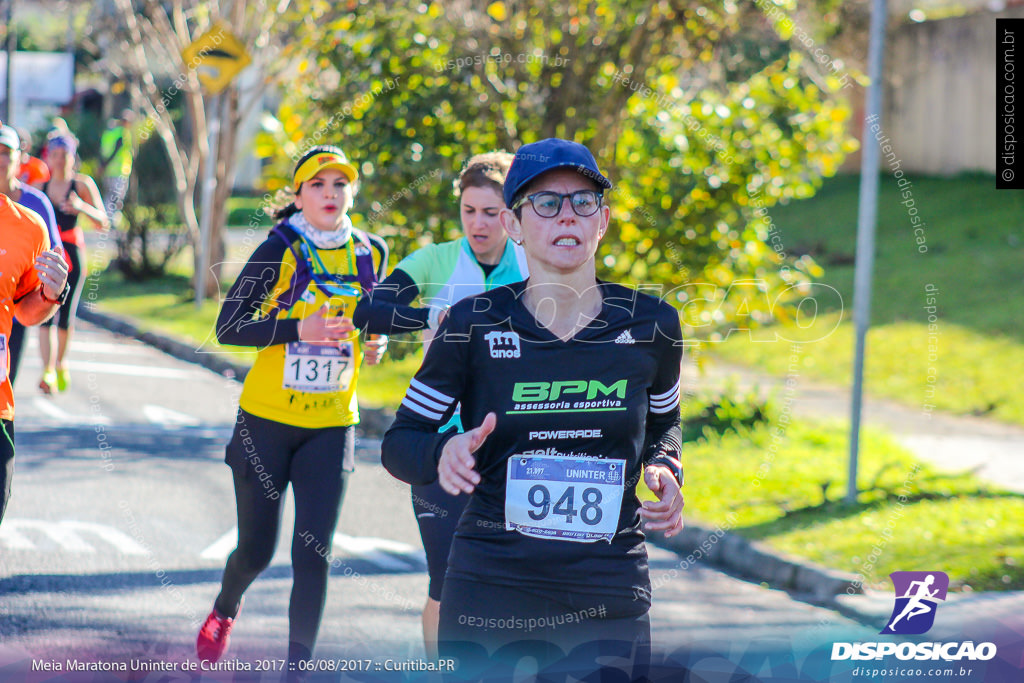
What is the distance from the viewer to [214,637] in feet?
16.1

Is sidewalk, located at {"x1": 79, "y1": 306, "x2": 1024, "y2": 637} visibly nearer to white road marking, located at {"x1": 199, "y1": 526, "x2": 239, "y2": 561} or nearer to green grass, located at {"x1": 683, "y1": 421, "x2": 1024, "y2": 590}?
green grass, located at {"x1": 683, "y1": 421, "x2": 1024, "y2": 590}

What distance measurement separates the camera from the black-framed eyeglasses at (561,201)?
128 inches

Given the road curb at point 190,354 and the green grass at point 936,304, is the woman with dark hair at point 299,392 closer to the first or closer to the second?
the road curb at point 190,354

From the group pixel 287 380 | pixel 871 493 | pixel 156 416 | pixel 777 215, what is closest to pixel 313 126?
pixel 156 416

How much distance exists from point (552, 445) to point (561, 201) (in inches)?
24.3

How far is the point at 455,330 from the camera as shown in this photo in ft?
10.6

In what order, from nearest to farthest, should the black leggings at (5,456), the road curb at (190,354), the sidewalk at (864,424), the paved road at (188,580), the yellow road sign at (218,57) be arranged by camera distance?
the black leggings at (5,456)
the paved road at (188,580)
the sidewalk at (864,424)
the road curb at (190,354)
the yellow road sign at (218,57)

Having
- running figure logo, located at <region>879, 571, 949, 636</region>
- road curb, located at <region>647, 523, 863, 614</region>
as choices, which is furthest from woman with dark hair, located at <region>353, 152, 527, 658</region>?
road curb, located at <region>647, 523, 863, 614</region>

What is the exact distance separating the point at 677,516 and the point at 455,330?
712 millimetres

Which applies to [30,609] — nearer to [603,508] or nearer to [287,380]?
[287,380]

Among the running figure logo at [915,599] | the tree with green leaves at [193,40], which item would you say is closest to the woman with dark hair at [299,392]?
the running figure logo at [915,599]

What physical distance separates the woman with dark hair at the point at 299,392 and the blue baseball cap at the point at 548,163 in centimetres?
157

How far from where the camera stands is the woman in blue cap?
10.2 ft

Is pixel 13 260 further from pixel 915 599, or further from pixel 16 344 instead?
pixel 915 599
